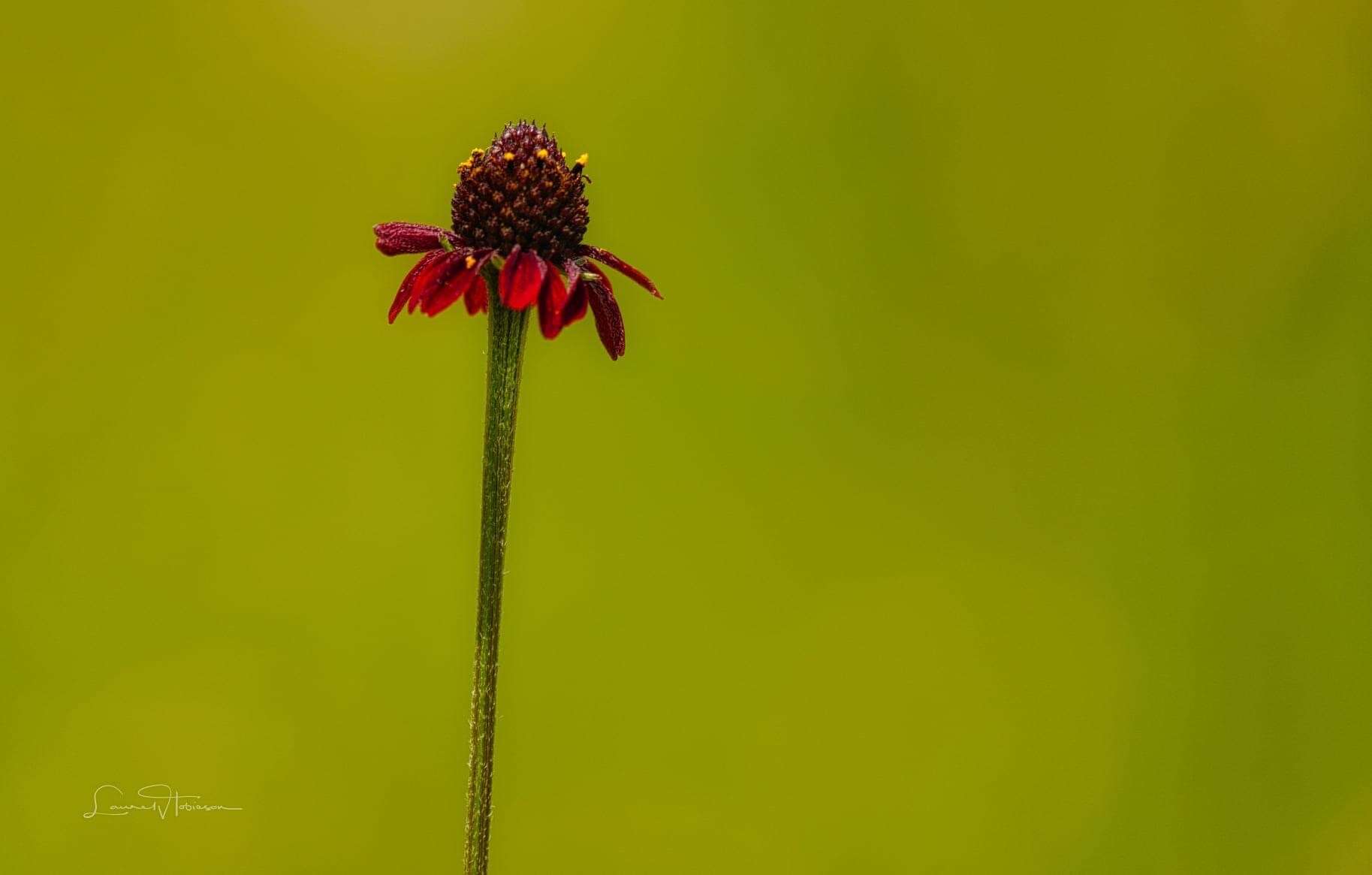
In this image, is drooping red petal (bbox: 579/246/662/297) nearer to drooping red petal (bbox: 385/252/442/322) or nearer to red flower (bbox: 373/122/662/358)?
red flower (bbox: 373/122/662/358)

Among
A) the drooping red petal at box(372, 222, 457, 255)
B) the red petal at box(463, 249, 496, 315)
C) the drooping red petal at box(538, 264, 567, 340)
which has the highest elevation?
the drooping red petal at box(372, 222, 457, 255)

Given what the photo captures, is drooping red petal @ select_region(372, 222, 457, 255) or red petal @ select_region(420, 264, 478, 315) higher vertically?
drooping red petal @ select_region(372, 222, 457, 255)

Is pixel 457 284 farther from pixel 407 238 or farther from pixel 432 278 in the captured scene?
pixel 407 238

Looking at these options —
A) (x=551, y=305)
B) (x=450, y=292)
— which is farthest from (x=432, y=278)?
(x=551, y=305)

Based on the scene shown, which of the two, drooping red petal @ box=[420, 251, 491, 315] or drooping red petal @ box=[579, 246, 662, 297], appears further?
drooping red petal @ box=[579, 246, 662, 297]

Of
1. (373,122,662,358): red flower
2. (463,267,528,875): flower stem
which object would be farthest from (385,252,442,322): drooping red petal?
(463,267,528,875): flower stem
